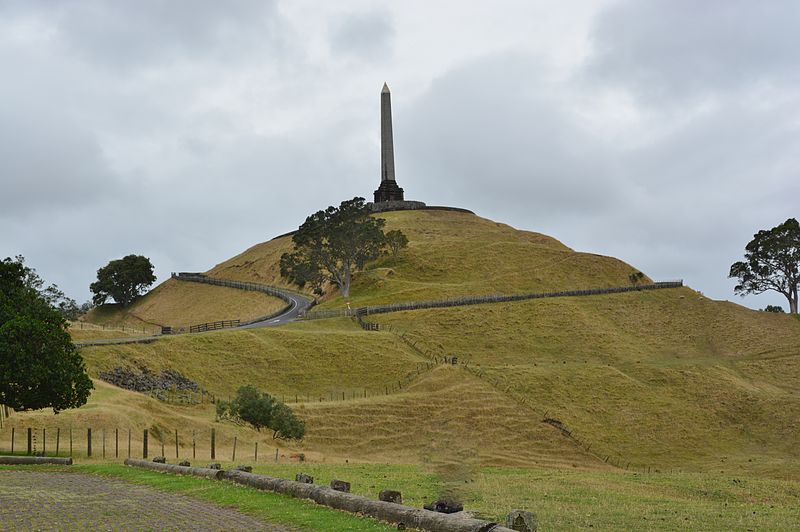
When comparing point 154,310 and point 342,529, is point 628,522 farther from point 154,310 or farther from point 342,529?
point 154,310

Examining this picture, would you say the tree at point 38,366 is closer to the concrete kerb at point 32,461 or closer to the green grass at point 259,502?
the concrete kerb at point 32,461

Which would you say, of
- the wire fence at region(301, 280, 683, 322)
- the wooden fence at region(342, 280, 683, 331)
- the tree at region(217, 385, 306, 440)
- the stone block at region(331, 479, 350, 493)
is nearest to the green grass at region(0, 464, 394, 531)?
the stone block at region(331, 479, 350, 493)

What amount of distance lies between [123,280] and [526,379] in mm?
97317

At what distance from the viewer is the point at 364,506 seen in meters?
18.9

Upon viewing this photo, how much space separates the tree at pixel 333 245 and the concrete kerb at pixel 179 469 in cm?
7936

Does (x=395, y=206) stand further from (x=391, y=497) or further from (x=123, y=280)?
(x=391, y=497)

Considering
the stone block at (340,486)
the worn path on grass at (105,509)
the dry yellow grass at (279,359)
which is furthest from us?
the dry yellow grass at (279,359)

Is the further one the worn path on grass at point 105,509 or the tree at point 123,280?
the tree at point 123,280

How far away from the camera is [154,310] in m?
138

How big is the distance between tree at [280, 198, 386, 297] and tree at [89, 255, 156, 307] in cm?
4312

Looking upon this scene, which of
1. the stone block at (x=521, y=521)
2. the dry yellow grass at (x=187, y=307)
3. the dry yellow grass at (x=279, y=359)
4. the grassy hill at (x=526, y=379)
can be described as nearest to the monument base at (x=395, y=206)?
the dry yellow grass at (x=187, y=307)

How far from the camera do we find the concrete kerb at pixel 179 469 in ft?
89.6

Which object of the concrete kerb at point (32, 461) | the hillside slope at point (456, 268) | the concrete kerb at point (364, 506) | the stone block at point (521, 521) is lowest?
the concrete kerb at point (32, 461)

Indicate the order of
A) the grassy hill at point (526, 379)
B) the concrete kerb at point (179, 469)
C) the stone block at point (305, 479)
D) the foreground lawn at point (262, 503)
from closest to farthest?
the foreground lawn at point (262, 503)
the stone block at point (305, 479)
the concrete kerb at point (179, 469)
the grassy hill at point (526, 379)
